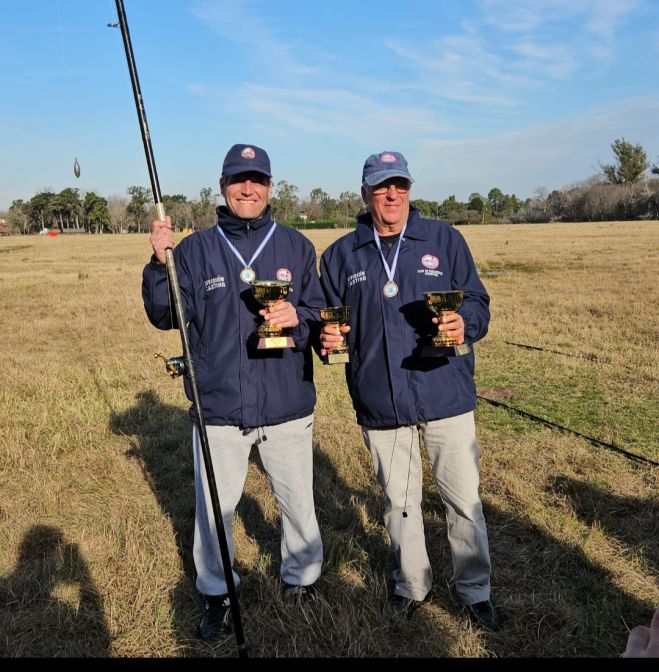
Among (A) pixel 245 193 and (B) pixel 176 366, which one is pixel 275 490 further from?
(A) pixel 245 193

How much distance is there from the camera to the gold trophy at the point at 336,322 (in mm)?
3230

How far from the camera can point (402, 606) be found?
3.46m

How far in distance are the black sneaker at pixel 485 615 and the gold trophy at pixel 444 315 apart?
147 cm

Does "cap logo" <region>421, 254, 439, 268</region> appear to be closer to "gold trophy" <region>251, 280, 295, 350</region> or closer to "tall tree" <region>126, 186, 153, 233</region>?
"gold trophy" <region>251, 280, 295, 350</region>

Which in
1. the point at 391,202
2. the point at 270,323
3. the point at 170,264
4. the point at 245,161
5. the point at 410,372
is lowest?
the point at 410,372

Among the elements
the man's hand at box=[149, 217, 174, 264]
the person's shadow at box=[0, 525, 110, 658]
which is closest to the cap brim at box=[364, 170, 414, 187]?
the man's hand at box=[149, 217, 174, 264]

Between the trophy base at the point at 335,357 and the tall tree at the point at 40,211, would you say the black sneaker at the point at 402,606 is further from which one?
the tall tree at the point at 40,211

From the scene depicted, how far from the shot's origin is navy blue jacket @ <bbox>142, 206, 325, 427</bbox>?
3.30 metres

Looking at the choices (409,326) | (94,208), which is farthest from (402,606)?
(94,208)

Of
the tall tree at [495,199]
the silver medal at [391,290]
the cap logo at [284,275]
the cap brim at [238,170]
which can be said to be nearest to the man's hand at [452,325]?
the silver medal at [391,290]

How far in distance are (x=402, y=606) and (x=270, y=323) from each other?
5.96ft

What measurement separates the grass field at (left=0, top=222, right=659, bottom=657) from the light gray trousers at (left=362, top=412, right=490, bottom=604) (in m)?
0.23

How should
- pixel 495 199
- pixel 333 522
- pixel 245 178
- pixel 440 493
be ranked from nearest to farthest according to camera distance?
pixel 245 178
pixel 440 493
pixel 333 522
pixel 495 199

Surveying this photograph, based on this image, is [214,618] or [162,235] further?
[214,618]
